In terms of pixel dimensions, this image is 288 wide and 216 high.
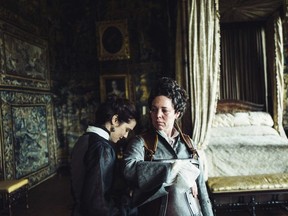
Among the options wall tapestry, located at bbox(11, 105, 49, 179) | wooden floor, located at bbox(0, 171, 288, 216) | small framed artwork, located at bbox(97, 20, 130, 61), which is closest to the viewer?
wooden floor, located at bbox(0, 171, 288, 216)

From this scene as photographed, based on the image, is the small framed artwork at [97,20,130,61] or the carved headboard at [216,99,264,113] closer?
the carved headboard at [216,99,264,113]

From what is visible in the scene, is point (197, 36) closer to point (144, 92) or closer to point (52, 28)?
point (144, 92)

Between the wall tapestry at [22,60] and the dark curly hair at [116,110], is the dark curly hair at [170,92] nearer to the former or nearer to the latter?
the dark curly hair at [116,110]

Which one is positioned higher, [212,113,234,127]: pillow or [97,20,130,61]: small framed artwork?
[97,20,130,61]: small framed artwork

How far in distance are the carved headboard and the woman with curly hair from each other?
463cm

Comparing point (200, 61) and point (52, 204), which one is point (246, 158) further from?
point (52, 204)

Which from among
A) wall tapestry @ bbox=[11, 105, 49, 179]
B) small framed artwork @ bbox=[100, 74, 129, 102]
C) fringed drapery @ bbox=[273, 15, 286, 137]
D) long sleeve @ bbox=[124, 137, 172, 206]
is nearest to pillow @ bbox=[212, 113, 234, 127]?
fringed drapery @ bbox=[273, 15, 286, 137]

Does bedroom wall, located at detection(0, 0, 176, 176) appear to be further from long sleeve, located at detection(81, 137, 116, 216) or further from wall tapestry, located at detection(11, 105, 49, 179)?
long sleeve, located at detection(81, 137, 116, 216)

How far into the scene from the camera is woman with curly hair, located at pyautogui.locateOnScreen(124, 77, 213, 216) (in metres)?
1.39

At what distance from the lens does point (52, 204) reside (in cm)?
438

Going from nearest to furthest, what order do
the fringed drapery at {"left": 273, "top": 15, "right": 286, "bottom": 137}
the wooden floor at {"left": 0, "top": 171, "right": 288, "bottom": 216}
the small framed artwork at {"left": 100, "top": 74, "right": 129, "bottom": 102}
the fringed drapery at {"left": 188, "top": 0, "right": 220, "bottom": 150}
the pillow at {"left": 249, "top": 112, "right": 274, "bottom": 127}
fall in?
1. the fringed drapery at {"left": 188, "top": 0, "right": 220, "bottom": 150}
2. the wooden floor at {"left": 0, "top": 171, "right": 288, "bottom": 216}
3. the fringed drapery at {"left": 273, "top": 15, "right": 286, "bottom": 137}
4. the pillow at {"left": 249, "top": 112, "right": 274, "bottom": 127}
5. the small framed artwork at {"left": 100, "top": 74, "right": 129, "bottom": 102}

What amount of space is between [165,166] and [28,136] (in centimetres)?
476

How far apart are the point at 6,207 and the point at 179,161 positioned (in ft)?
10.8

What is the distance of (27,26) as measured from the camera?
18.4 ft
